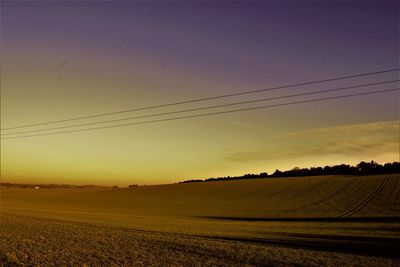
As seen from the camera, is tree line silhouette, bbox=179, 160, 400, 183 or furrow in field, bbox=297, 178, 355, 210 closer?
furrow in field, bbox=297, 178, 355, 210

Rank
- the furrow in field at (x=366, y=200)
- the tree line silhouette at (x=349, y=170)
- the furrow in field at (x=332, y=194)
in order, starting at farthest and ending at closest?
1. the tree line silhouette at (x=349, y=170)
2. the furrow in field at (x=332, y=194)
3. the furrow in field at (x=366, y=200)

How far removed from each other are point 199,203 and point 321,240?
4429 centimetres

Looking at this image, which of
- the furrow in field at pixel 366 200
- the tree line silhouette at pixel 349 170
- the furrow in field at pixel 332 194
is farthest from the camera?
the tree line silhouette at pixel 349 170

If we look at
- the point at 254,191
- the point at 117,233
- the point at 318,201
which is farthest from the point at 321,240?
the point at 254,191

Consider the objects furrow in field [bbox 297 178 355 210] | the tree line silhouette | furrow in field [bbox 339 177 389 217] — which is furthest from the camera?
the tree line silhouette

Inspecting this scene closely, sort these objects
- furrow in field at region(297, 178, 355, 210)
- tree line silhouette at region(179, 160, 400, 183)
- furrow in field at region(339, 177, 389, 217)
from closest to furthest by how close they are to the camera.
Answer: furrow in field at region(339, 177, 389, 217), furrow in field at region(297, 178, 355, 210), tree line silhouette at region(179, 160, 400, 183)

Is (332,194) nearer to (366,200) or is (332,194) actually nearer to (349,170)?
(366,200)

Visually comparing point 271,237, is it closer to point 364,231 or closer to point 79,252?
point 364,231

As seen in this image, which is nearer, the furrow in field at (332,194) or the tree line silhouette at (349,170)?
the furrow in field at (332,194)

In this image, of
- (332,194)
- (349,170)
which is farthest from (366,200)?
(349,170)

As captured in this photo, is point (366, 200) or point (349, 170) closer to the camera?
point (366, 200)

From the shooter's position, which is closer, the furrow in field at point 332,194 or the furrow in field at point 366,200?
the furrow in field at point 366,200

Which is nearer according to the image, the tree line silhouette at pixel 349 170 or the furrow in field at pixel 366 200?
the furrow in field at pixel 366 200

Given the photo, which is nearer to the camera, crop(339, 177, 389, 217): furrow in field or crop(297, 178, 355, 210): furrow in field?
crop(339, 177, 389, 217): furrow in field
